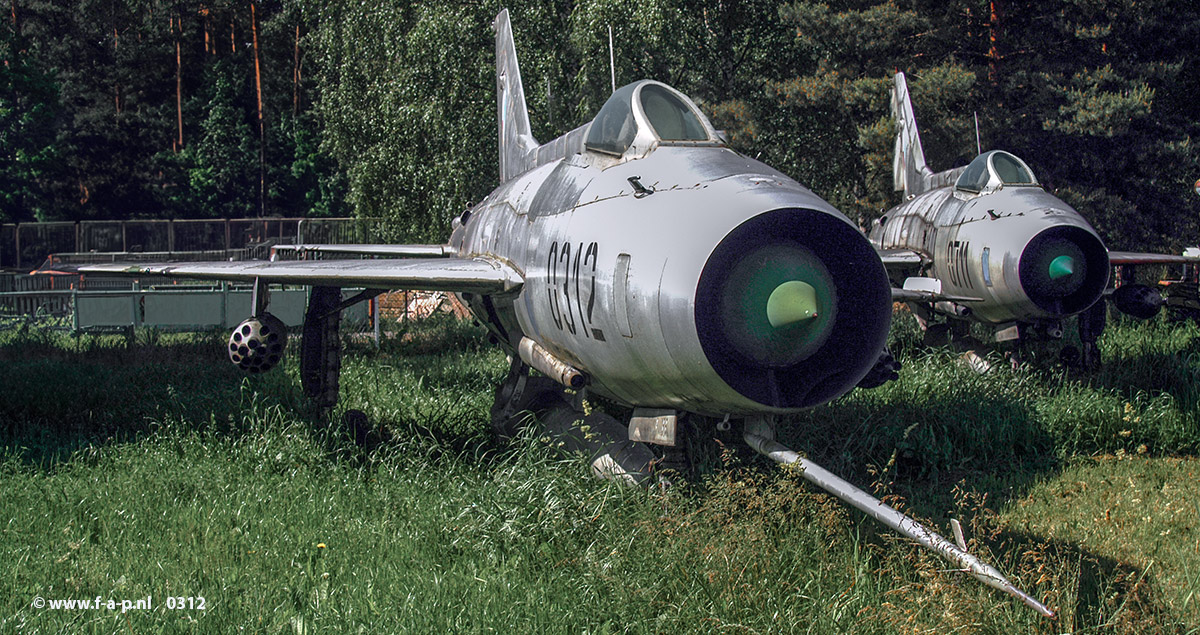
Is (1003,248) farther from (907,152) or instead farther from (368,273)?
(368,273)

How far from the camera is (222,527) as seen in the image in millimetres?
6957

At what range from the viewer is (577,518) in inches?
253

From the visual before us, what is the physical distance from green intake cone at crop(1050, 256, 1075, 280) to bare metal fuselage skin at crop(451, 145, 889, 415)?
229 inches

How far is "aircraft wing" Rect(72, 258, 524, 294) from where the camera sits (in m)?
7.56

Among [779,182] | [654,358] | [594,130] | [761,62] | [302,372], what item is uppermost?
[761,62]

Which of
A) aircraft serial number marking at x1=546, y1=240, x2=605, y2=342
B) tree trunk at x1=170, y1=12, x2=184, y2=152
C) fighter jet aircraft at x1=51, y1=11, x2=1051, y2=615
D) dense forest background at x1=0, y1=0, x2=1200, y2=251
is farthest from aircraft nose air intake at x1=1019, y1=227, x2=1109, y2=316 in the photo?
tree trunk at x1=170, y1=12, x2=184, y2=152

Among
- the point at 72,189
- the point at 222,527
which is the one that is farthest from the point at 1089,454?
the point at 72,189

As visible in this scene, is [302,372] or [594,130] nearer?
[594,130]

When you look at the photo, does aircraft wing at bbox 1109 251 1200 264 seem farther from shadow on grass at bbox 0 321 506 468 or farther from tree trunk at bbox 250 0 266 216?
tree trunk at bbox 250 0 266 216

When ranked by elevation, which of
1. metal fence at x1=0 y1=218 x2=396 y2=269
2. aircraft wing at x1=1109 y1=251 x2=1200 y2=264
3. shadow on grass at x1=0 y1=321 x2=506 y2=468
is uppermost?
aircraft wing at x1=1109 y1=251 x2=1200 y2=264

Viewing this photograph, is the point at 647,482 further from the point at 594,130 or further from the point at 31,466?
the point at 31,466

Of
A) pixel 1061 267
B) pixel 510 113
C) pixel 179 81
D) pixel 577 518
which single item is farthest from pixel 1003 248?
pixel 179 81

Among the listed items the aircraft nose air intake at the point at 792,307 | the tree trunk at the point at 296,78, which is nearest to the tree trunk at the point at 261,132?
the tree trunk at the point at 296,78

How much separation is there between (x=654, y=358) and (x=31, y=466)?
6.88 meters
